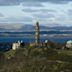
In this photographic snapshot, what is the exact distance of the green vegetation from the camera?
96562mm

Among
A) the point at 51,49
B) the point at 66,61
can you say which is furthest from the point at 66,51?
the point at 66,61

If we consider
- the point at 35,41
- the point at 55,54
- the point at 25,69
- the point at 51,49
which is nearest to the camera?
the point at 25,69

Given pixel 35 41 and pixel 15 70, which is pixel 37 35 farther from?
pixel 15 70

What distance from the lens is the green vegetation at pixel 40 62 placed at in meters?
96.6

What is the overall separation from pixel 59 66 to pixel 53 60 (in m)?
4.04

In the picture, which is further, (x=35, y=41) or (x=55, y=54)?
(x=35, y=41)

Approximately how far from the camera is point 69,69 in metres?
96.3

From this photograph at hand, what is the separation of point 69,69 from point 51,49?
18659 millimetres

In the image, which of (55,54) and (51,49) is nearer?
(55,54)

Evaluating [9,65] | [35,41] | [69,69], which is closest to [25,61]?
[9,65]

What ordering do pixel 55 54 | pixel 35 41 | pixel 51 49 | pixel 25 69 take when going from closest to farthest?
pixel 25 69 → pixel 55 54 → pixel 51 49 → pixel 35 41

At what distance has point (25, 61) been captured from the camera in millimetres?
100938

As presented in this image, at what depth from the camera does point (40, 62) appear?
9931 centimetres

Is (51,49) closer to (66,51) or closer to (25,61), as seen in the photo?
(66,51)
